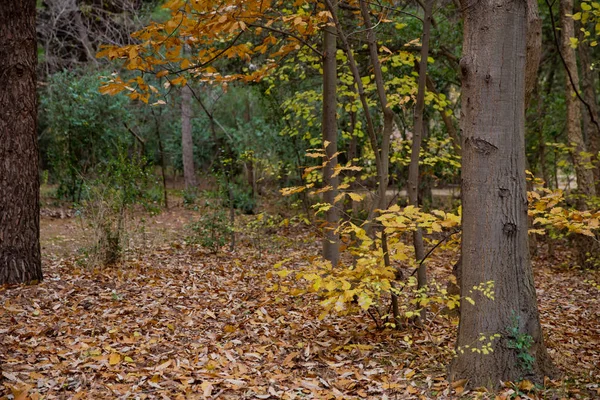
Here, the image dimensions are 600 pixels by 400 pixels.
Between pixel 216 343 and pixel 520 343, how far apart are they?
2428 millimetres

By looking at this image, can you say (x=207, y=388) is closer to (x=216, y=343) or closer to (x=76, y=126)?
(x=216, y=343)

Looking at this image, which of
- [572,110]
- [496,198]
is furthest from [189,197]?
[496,198]

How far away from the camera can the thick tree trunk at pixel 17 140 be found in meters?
5.51

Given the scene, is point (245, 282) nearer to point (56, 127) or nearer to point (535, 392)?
point (535, 392)

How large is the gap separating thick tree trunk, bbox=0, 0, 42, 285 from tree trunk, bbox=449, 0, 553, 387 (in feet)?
14.7

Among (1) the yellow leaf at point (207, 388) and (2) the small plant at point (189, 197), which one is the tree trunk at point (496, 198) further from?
(2) the small plant at point (189, 197)

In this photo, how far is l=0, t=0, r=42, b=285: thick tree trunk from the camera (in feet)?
18.1

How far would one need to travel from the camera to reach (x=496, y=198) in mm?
3230

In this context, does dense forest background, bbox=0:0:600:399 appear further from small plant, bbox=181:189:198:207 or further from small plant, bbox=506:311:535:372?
small plant, bbox=181:189:198:207

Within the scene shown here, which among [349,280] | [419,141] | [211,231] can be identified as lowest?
[349,280]

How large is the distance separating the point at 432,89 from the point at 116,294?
570 cm

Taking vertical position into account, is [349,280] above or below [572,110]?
below

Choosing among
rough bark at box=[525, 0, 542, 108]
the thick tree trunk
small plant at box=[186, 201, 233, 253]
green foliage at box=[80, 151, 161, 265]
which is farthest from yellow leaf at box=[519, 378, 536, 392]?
small plant at box=[186, 201, 233, 253]

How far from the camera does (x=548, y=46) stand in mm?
12102
